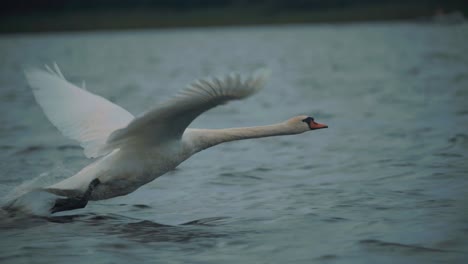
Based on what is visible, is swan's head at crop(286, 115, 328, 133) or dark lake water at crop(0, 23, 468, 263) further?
swan's head at crop(286, 115, 328, 133)

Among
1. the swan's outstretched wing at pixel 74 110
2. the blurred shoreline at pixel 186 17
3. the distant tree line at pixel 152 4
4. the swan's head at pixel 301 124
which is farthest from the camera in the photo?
the distant tree line at pixel 152 4

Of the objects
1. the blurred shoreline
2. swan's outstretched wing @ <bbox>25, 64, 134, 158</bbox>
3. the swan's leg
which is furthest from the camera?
the blurred shoreline

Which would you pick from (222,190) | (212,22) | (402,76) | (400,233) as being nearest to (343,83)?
(402,76)

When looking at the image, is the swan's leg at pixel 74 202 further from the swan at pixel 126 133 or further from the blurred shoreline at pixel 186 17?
the blurred shoreline at pixel 186 17

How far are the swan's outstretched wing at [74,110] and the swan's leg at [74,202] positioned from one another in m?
0.68

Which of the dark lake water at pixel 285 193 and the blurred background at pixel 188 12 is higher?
the blurred background at pixel 188 12

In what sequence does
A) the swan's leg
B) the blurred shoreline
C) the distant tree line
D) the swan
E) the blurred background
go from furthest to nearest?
the distant tree line
the blurred background
the blurred shoreline
the swan's leg
the swan

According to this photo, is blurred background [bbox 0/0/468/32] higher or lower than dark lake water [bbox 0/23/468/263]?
higher

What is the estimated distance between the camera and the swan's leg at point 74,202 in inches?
364

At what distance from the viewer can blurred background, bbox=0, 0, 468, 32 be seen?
10869 centimetres

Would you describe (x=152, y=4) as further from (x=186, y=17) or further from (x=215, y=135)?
(x=215, y=135)

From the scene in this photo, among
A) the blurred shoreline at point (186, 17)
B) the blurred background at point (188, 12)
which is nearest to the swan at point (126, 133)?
the blurred background at point (188, 12)

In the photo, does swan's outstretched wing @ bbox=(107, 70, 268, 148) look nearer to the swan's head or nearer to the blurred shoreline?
the swan's head

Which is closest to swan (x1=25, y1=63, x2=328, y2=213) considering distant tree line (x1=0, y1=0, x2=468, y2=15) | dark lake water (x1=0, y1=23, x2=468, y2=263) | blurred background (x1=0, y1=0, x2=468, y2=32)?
dark lake water (x1=0, y1=23, x2=468, y2=263)
